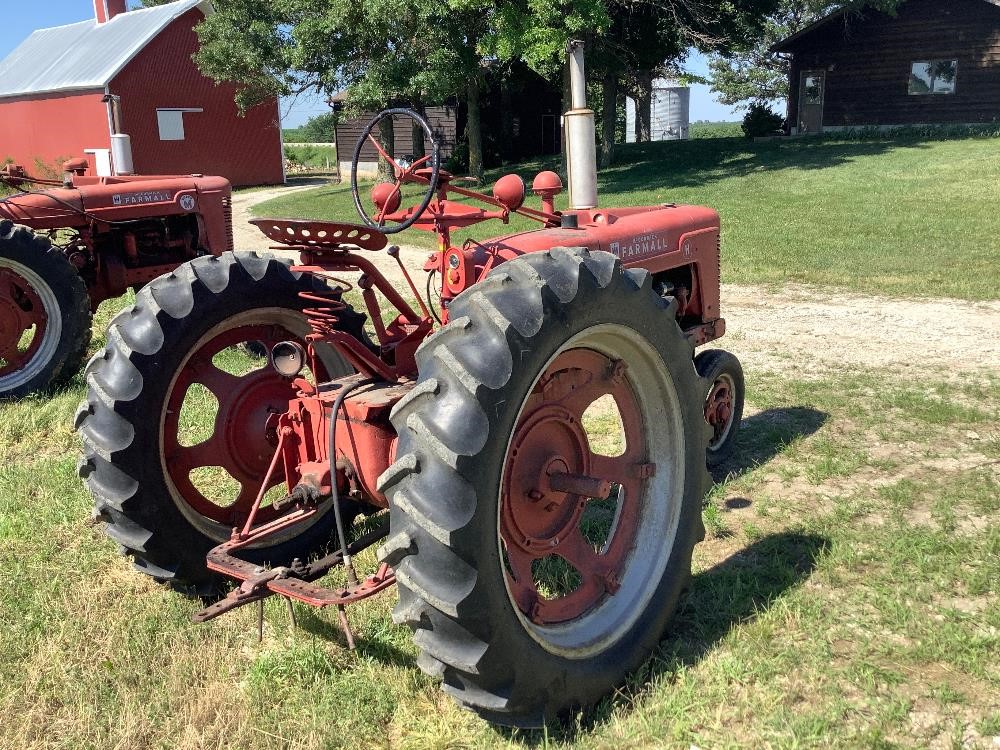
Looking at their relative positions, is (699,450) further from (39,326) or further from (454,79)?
(454,79)

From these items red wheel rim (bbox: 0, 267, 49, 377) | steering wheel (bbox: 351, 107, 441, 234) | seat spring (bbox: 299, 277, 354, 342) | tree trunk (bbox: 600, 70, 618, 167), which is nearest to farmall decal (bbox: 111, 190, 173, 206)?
red wheel rim (bbox: 0, 267, 49, 377)

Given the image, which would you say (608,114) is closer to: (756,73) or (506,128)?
(506,128)

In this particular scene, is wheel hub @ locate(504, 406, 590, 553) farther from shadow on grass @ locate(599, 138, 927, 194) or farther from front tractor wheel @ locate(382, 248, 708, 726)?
shadow on grass @ locate(599, 138, 927, 194)

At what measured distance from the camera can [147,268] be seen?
805 cm

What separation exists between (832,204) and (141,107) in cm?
2092

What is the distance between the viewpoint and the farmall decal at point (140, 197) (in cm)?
785

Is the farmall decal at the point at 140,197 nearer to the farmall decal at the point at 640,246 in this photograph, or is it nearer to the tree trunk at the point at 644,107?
the farmall decal at the point at 640,246

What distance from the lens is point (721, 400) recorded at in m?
4.82

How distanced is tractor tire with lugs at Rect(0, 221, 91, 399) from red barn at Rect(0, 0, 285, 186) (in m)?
20.8


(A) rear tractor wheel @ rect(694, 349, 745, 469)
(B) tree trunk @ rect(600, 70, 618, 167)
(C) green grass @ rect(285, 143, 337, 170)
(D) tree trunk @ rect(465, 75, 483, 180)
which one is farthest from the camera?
(C) green grass @ rect(285, 143, 337, 170)

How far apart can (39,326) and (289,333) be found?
3960mm

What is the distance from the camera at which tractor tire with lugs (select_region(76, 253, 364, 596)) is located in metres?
3.16

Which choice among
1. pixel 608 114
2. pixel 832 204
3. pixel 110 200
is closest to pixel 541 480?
pixel 110 200

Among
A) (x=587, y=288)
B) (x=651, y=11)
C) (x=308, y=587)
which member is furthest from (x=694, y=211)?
(x=651, y=11)
